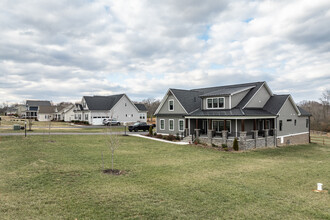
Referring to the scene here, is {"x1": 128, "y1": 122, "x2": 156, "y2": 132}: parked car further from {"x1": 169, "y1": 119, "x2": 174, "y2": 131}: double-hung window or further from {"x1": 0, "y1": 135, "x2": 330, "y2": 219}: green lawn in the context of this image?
{"x1": 0, "y1": 135, "x2": 330, "y2": 219}: green lawn

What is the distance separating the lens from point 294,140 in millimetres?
29203

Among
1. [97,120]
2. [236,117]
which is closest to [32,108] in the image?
[97,120]

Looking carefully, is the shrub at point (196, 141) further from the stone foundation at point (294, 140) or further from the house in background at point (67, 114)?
the house in background at point (67, 114)

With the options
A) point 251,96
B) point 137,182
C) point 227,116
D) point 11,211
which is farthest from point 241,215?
point 251,96

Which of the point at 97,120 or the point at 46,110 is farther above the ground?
the point at 46,110

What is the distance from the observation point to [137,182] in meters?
10.1

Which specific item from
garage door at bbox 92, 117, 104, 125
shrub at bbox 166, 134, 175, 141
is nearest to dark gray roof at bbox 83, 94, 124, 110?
garage door at bbox 92, 117, 104, 125

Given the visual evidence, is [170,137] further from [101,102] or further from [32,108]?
[32,108]

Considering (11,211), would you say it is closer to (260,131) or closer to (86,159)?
(86,159)

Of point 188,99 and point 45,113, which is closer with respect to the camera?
point 188,99

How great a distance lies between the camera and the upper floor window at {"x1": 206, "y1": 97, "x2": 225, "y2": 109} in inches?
977

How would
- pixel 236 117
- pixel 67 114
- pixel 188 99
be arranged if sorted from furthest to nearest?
1. pixel 67 114
2. pixel 188 99
3. pixel 236 117

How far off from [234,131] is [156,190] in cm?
1644

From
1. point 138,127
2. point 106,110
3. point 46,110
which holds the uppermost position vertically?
point 46,110
